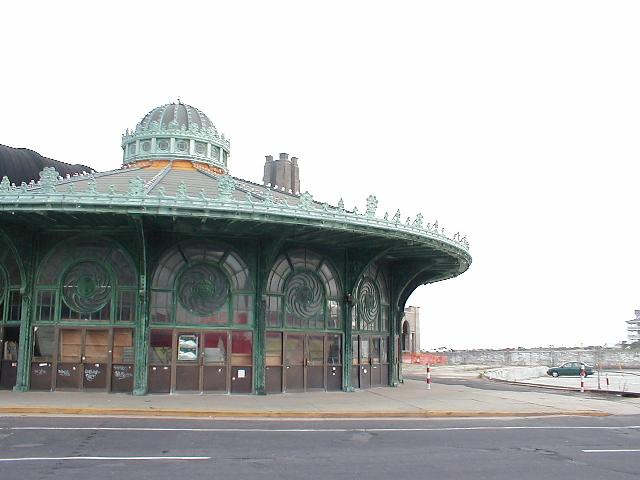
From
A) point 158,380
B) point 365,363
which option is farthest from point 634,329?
point 158,380

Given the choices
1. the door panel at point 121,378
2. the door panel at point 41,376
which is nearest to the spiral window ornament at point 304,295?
the door panel at point 121,378

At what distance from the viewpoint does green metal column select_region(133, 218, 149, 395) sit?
23.3m

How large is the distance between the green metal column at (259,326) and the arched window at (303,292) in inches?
18.0

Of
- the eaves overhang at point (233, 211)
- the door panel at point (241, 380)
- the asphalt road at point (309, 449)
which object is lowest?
the asphalt road at point (309, 449)

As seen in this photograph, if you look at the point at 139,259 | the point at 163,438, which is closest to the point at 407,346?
the point at 139,259

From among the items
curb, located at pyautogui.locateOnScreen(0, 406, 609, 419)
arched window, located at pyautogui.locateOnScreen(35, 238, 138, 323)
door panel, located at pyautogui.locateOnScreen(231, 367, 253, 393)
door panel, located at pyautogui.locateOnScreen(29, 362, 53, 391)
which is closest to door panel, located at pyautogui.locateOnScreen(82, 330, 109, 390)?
arched window, located at pyautogui.locateOnScreen(35, 238, 138, 323)

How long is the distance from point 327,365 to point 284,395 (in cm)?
257

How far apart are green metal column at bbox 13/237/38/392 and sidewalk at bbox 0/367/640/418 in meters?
0.95

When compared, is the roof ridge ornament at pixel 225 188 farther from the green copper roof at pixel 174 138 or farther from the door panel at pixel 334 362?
the green copper roof at pixel 174 138

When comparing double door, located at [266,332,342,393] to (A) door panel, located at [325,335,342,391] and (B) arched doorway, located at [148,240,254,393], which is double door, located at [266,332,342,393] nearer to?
(A) door panel, located at [325,335,342,391]

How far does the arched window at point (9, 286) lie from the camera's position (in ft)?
81.0

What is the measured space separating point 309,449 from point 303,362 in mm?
12170

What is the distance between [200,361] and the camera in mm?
24156

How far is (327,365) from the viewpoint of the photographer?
26.6 metres
